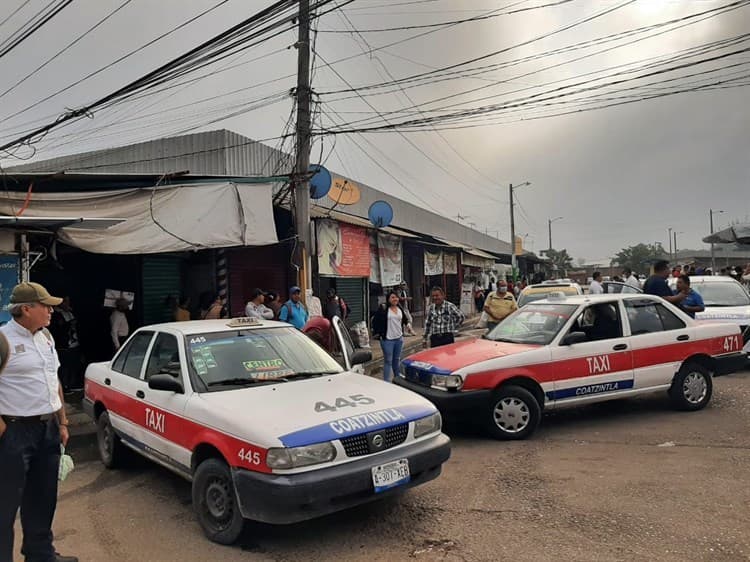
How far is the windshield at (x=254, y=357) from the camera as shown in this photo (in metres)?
4.18

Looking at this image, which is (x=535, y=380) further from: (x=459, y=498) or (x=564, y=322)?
(x=459, y=498)

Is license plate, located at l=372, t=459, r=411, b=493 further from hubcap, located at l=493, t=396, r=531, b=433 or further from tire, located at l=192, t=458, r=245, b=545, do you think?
hubcap, located at l=493, t=396, r=531, b=433

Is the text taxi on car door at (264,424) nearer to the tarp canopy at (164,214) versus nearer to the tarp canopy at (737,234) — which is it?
the tarp canopy at (164,214)

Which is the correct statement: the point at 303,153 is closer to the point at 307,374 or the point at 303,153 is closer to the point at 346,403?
the point at 307,374

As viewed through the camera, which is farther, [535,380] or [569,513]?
[535,380]

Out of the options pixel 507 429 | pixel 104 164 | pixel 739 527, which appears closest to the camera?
pixel 739 527

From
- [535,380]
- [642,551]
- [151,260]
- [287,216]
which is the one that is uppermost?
[287,216]

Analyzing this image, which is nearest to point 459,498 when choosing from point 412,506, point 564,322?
point 412,506

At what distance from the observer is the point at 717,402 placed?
699cm

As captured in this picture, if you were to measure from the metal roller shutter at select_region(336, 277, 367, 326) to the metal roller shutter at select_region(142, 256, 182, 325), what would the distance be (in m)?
5.12

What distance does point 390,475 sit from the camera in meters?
3.51

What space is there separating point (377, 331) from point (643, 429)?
3.91 m

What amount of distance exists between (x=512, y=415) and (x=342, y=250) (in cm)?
715

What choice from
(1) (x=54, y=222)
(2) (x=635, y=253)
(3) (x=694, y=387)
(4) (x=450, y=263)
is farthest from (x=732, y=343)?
(2) (x=635, y=253)
